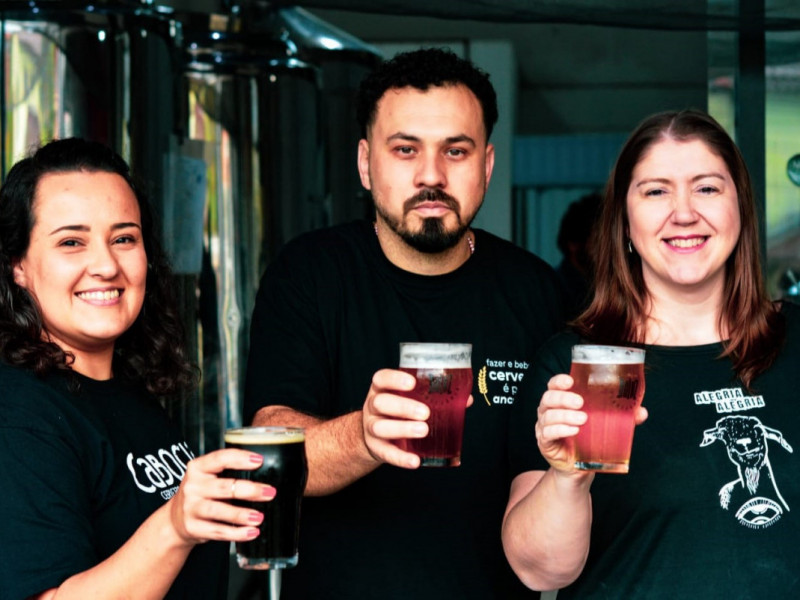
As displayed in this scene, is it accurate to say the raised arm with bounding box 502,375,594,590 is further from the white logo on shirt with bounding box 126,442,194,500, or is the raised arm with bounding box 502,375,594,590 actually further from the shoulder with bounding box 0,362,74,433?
the shoulder with bounding box 0,362,74,433

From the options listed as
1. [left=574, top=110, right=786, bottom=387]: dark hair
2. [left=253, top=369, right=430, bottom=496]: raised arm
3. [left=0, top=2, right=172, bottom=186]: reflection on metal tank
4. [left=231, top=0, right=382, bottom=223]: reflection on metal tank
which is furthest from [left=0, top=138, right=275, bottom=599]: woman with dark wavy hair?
[left=231, top=0, right=382, bottom=223]: reflection on metal tank

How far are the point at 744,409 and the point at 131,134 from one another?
203 cm

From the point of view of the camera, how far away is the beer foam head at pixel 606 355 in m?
1.60

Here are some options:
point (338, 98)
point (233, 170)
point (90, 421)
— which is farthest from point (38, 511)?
point (338, 98)

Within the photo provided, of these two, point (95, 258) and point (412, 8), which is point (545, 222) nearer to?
point (412, 8)

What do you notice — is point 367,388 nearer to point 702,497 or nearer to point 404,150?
point 404,150

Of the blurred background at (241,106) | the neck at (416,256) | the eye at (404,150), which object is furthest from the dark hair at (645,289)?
the blurred background at (241,106)

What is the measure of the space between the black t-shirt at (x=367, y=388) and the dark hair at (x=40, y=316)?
18 centimetres

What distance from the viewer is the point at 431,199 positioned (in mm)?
2135

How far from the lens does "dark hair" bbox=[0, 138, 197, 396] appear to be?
68.0 inches

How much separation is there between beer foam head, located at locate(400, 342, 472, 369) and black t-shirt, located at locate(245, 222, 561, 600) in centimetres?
45

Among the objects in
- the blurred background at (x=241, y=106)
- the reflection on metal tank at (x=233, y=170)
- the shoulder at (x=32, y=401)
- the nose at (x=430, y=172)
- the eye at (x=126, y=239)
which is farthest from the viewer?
the reflection on metal tank at (x=233, y=170)

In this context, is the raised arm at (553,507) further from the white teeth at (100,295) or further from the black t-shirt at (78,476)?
the white teeth at (100,295)

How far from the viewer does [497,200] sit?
379 inches
